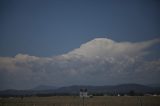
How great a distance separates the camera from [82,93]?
1484 cm
